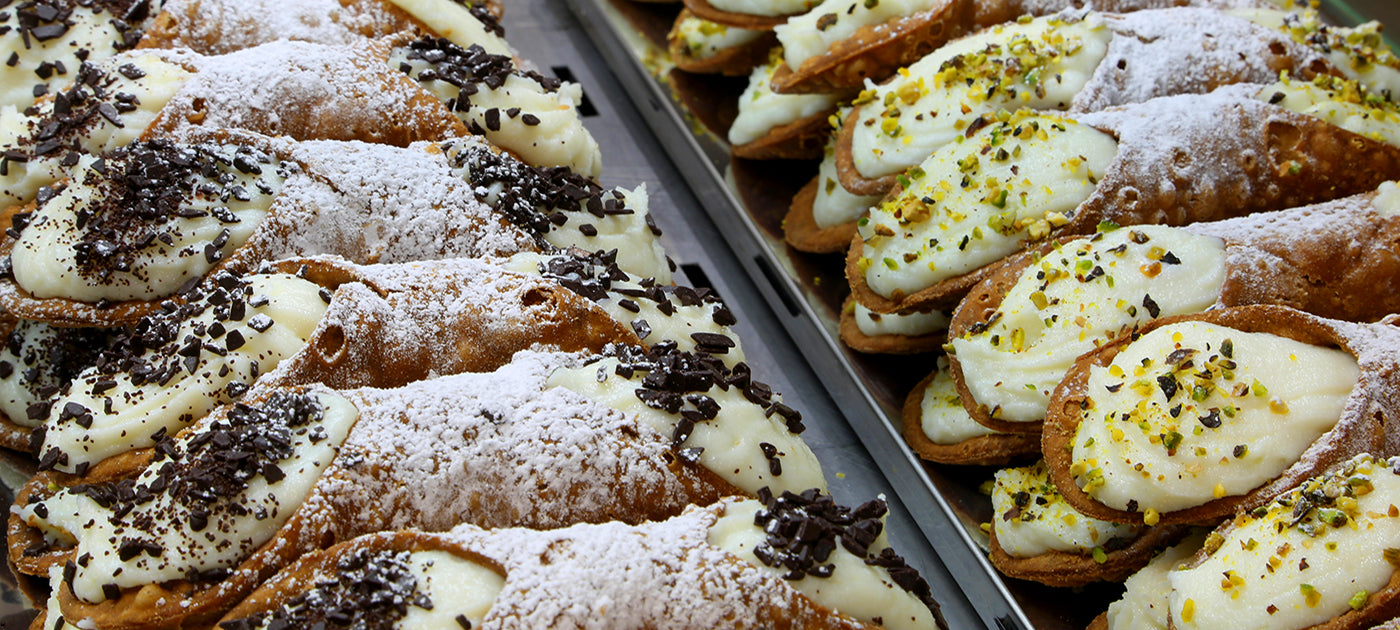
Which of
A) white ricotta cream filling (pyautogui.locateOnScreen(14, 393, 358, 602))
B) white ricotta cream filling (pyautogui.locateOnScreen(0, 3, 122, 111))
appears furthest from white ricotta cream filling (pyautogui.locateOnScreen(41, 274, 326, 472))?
white ricotta cream filling (pyautogui.locateOnScreen(0, 3, 122, 111))

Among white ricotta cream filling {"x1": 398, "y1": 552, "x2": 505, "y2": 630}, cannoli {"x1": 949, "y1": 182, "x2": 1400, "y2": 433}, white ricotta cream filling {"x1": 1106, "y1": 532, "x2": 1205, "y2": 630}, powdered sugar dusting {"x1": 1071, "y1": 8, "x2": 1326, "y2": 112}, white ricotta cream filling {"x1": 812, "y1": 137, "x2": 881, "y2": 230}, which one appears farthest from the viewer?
white ricotta cream filling {"x1": 812, "y1": 137, "x2": 881, "y2": 230}

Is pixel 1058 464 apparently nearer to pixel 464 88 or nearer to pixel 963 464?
pixel 963 464

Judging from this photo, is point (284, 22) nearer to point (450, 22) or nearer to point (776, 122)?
point (450, 22)

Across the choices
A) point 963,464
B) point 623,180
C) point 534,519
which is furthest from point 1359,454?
point 623,180

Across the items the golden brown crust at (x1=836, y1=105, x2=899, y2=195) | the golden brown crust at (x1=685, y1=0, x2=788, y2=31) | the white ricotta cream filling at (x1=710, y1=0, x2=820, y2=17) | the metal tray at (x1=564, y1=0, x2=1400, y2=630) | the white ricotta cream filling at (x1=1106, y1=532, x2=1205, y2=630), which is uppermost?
the white ricotta cream filling at (x1=710, y1=0, x2=820, y2=17)

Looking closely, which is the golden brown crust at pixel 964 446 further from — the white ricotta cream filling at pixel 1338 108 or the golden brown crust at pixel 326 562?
the golden brown crust at pixel 326 562

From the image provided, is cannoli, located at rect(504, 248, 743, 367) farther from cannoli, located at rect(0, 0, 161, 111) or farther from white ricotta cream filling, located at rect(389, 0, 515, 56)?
cannoli, located at rect(0, 0, 161, 111)

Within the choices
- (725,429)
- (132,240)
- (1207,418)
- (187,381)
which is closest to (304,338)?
(187,381)
